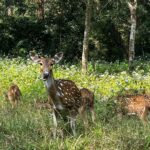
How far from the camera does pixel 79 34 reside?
32.9m

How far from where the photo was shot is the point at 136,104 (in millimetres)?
11812

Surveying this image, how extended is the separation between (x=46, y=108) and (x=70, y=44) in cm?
2131

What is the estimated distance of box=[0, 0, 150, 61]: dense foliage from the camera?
3105cm

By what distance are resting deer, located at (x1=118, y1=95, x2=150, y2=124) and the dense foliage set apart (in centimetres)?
1831

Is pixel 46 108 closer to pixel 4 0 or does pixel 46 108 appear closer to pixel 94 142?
pixel 94 142

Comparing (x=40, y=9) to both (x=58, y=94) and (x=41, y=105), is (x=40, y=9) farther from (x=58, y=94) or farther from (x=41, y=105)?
(x=58, y=94)

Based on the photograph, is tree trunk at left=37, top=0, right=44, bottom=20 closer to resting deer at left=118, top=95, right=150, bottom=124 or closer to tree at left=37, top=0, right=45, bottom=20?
tree at left=37, top=0, right=45, bottom=20

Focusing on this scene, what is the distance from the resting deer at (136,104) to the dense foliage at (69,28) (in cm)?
1831

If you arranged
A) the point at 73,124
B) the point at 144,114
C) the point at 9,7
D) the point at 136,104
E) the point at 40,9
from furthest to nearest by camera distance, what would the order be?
the point at 9,7 < the point at 40,9 < the point at 136,104 < the point at 144,114 < the point at 73,124

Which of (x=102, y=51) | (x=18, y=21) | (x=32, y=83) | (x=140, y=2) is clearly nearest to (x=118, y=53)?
(x=102, y=51)

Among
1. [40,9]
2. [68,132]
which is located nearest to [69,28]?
[40,9]

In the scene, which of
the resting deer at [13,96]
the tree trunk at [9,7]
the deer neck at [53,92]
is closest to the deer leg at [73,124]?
the deer neck at [53,92]

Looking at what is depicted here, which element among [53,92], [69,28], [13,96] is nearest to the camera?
[53,92]

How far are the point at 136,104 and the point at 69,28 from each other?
21760mm
